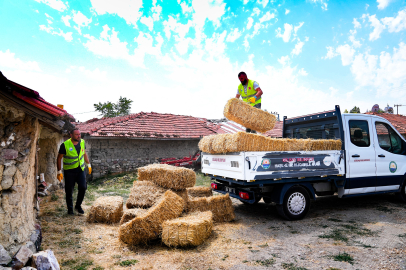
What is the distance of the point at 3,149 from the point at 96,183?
9262 mm

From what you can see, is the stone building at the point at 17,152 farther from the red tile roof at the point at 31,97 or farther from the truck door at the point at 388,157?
the truck door at the point at 388,157

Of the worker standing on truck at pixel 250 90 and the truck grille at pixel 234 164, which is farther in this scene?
the worker standing on truck at pixel 250 90

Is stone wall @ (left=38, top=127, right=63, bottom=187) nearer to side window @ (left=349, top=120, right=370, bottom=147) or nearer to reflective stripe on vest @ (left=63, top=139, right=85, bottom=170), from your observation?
reflective stripe on vest @ (left=63, top=139, right=85, bottom=170)

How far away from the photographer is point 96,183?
12508 millimetres

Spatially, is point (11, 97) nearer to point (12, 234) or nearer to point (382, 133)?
point (12, 234)

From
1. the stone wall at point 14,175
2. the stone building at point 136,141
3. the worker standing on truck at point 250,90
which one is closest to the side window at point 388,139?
the worker standing on truck at point 250,90

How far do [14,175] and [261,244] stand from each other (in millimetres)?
4051

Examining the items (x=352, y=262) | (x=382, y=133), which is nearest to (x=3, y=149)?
(x=352, y=262)

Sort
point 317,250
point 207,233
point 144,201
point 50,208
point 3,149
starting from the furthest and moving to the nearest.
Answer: point 50,208 < point 144,201 < point 207,233 < point 317,250 < point 3,149

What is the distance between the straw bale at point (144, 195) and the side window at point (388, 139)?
5.63m

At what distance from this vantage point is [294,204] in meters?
5.70

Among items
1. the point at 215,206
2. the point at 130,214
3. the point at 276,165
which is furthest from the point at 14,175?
the point at 276,165

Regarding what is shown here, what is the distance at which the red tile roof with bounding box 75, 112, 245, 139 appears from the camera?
44.8 feet

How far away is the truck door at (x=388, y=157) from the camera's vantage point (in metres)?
6.64
